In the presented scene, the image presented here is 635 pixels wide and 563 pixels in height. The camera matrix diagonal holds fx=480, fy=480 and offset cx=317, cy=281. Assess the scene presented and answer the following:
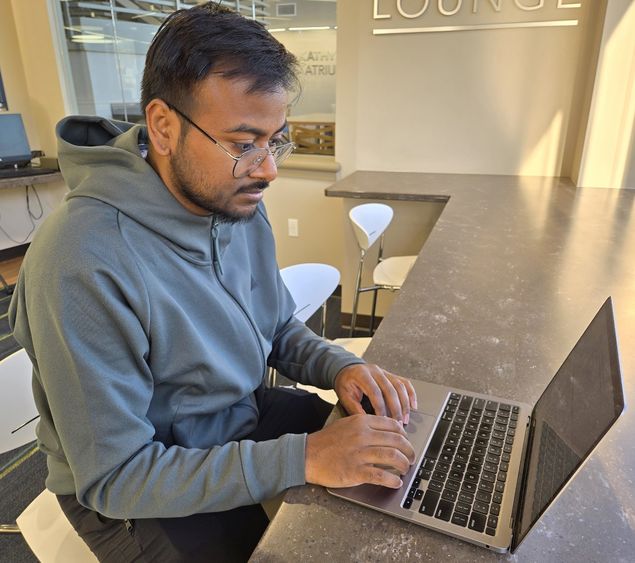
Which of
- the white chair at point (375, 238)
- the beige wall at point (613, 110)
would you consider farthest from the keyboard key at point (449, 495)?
the beige wall at point (613, 110)

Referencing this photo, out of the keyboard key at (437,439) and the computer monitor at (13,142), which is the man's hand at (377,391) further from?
the computer monitor at (13,142)

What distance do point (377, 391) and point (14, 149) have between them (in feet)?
13.4

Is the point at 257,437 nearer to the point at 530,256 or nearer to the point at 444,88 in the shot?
the point at 530,256

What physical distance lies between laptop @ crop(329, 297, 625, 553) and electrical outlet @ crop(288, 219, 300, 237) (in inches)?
103

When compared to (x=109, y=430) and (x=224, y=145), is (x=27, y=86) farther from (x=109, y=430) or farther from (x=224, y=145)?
(x=109, y=430)

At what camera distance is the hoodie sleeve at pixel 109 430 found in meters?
0.68

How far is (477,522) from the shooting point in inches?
22.9

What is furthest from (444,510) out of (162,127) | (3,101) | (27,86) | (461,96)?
(27,86)

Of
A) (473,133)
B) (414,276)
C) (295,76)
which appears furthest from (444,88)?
(295,76)

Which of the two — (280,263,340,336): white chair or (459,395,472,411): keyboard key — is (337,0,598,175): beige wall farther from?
(459,395,472,411): keyboard key

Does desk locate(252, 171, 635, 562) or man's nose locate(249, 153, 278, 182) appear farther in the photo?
man's nose locate(249, 153, 278, 182)

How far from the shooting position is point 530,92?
2562mm

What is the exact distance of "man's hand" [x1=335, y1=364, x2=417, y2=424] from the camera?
2.63 ft

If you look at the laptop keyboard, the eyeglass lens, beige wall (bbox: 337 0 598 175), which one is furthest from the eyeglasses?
beige wall (bbox: 337 0 598 175)
